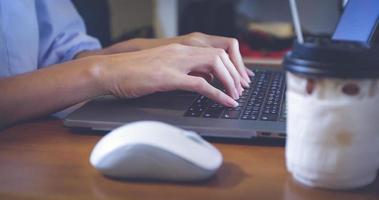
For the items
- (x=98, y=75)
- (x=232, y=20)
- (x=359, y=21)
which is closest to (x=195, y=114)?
(x=98, y=75)

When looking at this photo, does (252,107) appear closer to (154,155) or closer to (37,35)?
(154,155)

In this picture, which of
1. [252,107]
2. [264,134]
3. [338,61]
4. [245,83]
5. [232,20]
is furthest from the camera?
[232,20]

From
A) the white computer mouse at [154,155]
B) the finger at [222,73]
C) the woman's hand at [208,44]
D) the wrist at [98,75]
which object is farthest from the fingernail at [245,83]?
the white computer mouse at [154,155]

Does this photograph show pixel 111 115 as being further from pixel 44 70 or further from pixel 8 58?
pixel 8 58

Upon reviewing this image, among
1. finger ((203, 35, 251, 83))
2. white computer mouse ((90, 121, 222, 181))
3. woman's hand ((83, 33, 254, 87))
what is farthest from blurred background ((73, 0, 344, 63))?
white computer mouse ((90, 121, 222, 181))

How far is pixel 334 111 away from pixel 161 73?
1.00 feet

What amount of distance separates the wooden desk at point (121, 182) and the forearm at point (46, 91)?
0.25ft

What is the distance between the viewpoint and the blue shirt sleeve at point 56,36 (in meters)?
1.16

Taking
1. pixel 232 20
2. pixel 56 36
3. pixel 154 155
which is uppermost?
pixel 154 155

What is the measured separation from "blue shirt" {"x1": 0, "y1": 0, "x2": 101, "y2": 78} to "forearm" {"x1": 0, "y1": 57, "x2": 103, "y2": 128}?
→ 0.29 meters

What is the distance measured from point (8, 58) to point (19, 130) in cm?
35

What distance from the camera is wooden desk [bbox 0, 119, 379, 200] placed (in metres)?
0.48

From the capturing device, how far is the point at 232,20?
91.4 inches

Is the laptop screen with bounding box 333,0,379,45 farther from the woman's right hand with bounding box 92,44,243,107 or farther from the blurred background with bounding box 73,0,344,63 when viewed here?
the blurred background with bounding box 73,0,344,63
